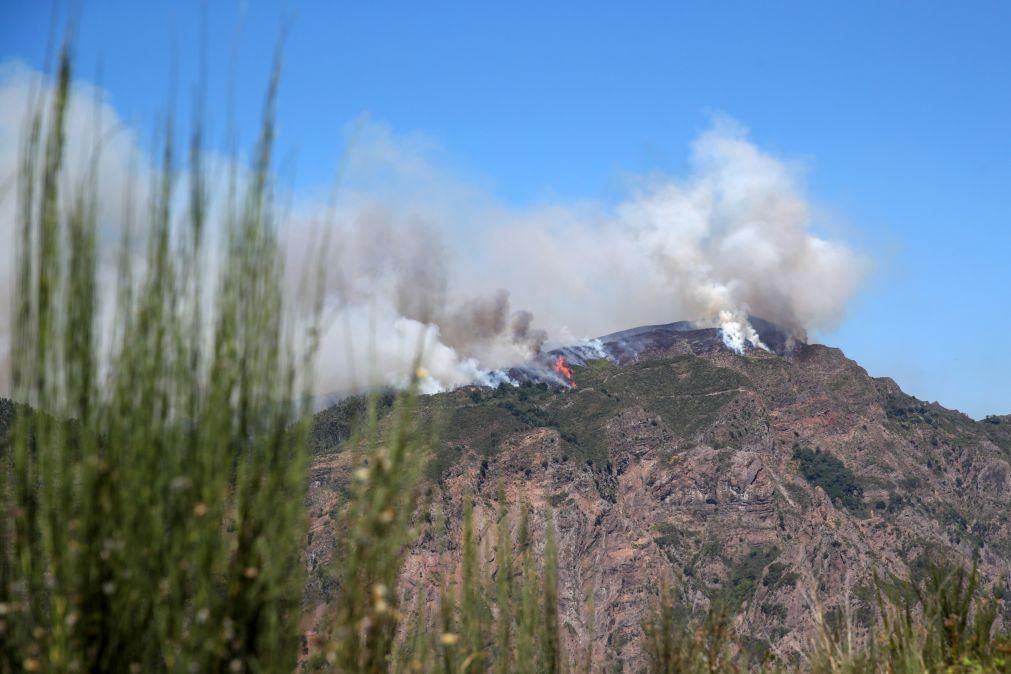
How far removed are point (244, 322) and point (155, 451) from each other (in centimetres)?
65

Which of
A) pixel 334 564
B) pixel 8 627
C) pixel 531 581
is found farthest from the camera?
pixel 531 581

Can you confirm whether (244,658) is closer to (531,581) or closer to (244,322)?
(244,322)

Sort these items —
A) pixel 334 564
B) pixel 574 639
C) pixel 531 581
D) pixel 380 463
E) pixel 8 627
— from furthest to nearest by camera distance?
1. pixel 574 639
2. pixel 531 581
3. pixel 334 564
4. pixel 380 463
5. pixel 8 627

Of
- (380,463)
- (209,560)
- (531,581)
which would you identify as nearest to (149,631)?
(209,560)

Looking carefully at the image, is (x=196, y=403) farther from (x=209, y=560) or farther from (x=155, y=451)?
(x=209, y=560)

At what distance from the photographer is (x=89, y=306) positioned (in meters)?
4.81

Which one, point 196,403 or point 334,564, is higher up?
point 196,403

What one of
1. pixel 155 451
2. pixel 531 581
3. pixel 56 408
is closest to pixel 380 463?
pixel 155 451

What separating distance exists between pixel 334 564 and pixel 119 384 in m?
1.34

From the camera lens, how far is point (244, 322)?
4.95 m

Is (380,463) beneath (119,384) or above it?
beneath

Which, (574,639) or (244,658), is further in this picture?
(574,639)

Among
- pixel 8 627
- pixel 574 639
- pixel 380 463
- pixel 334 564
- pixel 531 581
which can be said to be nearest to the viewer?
pixel 8 627

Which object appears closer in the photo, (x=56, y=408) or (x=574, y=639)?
(x=56, y=408)
